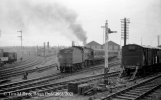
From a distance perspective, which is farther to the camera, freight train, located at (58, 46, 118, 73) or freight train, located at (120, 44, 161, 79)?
freight train, located at (58, 46, 118, 73)

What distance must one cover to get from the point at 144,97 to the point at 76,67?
53.5 ft

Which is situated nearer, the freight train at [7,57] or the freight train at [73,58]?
the freight train at [73,58]

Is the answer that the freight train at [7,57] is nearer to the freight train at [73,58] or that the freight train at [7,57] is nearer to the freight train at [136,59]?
the freight train at [73,58]

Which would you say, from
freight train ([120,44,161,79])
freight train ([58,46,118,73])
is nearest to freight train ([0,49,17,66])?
freight train ([58,46,118,73])

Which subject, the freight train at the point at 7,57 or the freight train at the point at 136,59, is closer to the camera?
the freight train at the point at 136,59

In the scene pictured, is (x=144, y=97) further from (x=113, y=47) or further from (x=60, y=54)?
(x=113, y=47)

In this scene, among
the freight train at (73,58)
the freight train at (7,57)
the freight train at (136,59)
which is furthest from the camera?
the freight train at (7,57)

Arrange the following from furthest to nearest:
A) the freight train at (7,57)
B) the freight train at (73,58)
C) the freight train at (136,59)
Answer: the freight train at (7,57) < the freight train at (73,58) < the freight train at (136,59)

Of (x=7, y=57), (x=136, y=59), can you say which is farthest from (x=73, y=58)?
(x=7, y=57)

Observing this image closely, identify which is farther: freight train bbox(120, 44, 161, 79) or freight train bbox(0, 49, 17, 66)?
freight train bbox(0, 49, 17, 66)

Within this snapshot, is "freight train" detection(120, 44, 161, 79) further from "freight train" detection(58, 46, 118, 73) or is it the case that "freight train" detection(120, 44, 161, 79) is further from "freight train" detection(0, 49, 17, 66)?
"freight train" detection(0, 49, 17, 66)

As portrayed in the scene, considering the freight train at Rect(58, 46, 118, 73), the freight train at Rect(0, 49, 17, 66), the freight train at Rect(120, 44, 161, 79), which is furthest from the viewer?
the freight train at Rect(0, 49, 17, 66)

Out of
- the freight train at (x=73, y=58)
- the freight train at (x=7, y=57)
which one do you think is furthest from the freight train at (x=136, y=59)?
the freight train at (x=7, y=57)

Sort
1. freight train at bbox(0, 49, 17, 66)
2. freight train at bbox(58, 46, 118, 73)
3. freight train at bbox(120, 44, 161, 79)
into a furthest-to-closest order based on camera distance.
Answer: freight train at bbox(0, 49, 17, 66)
freight train at bbox(58, 46, 118, 73)
freight train at bbox(120, 44, 161, 79)
